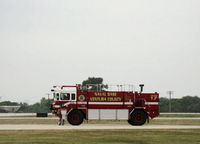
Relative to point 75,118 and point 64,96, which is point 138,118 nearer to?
point 75,118

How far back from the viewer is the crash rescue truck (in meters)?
39.9

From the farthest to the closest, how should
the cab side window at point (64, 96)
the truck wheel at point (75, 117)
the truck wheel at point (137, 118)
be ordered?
the truck wheel at point (137, 118) < the cab side window at point (64, 96) < the truck wheel at point (75, 117)

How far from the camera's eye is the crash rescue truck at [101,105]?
1572 inches

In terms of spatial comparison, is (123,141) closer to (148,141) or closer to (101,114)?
(148,141)

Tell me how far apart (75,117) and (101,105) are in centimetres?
239

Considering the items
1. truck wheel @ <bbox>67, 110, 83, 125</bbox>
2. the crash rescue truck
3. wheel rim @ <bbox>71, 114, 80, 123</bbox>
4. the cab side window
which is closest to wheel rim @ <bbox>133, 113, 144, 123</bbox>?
the crash rescue truck

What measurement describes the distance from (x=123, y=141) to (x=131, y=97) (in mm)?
15881

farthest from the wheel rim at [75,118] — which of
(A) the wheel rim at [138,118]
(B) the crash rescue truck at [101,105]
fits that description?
(A) the wheel rim at [138,118]

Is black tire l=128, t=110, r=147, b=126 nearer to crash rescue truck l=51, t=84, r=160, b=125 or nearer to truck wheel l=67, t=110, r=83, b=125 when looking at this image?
crash rescue truck l=51, t=84, r=160, b=125

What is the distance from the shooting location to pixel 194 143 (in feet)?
78.5

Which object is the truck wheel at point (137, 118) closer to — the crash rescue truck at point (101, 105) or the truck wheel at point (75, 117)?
the crash rescue truck at point (101, 105)

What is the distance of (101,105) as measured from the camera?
40.3 metres

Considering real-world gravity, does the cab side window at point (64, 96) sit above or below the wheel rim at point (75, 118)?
above

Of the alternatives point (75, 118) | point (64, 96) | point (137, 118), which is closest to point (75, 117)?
point (75, 118)
